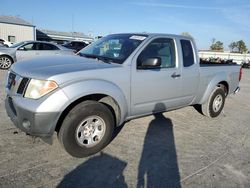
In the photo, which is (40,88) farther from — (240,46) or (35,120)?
(240,46)

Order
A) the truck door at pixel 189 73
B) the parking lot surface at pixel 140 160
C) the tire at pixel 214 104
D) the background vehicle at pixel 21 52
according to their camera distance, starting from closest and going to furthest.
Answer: the parking lot surface at pixel 140 160 → the truck door at pixel 189 73 → the tire at pixel 214 104 → the background vehicle at pixel 21 52

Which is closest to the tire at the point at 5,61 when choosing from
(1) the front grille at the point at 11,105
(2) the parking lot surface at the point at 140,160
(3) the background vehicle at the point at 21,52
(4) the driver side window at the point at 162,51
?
(3) the background vehicle at the point at 21,52

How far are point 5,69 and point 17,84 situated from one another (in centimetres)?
1013

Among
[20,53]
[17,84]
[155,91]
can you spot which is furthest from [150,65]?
[20,53]

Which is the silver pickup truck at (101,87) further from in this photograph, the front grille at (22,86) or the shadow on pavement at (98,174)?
the shadow on pavement at (98,174)

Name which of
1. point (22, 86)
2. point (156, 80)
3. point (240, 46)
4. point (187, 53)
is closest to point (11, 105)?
point (22, 86)

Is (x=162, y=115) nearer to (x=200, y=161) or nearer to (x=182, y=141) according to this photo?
(x=182, y=141)

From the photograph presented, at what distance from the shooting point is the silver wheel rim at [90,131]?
3.86 m

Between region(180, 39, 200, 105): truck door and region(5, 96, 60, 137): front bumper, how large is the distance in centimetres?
278

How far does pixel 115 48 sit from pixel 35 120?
211 centimetres

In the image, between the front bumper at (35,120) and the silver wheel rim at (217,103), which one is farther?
the silver wheel rim at (217,103)

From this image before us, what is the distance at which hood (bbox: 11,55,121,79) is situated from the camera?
3.60m

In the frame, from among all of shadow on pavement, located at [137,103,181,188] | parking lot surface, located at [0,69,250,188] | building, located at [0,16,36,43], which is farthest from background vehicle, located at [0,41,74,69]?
building, located at [0,16,36,43]

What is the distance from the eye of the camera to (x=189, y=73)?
5367 mm
